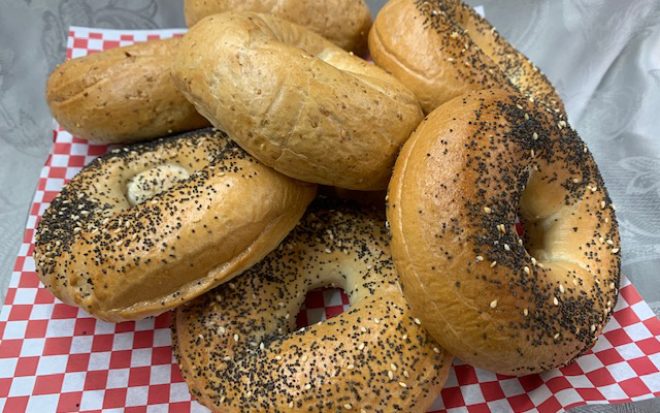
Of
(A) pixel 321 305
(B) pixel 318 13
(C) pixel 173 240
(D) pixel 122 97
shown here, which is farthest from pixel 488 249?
(D) pixel 122 97

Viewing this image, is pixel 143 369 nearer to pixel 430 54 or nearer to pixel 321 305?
pixel 321 305

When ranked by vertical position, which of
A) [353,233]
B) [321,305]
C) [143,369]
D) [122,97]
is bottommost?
[143,369]

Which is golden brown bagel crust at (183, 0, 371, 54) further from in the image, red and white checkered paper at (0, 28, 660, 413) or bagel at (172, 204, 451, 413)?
red and white checkered paper at (0, 28, 660, 413)

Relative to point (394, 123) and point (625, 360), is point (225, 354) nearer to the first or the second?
point (394, 123)

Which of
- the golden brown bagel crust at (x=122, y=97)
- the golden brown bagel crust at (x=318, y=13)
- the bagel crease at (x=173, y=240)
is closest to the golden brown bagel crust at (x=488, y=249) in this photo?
the bagel crease at (x=173, y=240)

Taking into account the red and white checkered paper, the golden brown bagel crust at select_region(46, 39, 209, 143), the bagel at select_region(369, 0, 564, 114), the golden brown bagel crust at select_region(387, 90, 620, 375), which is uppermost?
the bagel at select_region(369, 0, 564, 114)

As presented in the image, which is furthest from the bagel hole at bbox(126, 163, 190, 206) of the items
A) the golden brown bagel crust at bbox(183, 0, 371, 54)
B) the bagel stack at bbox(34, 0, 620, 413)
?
the golden brown bagel crust at bbox(183, 0, 371, 54)
